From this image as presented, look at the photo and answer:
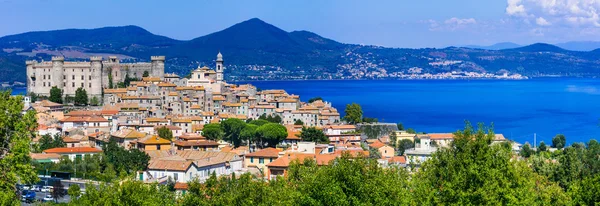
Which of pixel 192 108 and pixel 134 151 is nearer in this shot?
pixel 134 151

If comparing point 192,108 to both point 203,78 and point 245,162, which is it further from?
point 245,162

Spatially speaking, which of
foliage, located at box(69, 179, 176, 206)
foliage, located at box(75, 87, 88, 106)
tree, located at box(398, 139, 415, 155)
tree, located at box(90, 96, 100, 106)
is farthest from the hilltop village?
foliage, located at box(69, 179, 176, 206)

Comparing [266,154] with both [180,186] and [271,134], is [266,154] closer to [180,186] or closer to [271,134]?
[180,186]

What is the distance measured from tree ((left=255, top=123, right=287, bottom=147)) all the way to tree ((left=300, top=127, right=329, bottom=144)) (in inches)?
40.6

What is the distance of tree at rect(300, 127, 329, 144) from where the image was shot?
1563 inches

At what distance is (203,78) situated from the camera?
53.8 meters

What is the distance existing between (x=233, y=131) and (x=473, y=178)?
27376mm

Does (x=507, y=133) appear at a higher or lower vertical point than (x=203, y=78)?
lower

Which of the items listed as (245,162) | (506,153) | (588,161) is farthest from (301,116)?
(506,153)

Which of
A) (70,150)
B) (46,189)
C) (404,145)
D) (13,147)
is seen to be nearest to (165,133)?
(70,150)

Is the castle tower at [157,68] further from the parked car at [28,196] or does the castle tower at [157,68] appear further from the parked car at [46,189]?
the parked car at [28,196]

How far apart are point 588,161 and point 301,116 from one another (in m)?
22.9

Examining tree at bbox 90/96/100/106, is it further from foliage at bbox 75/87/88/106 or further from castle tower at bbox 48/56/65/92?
castle tower at bbox 48/56/65/92

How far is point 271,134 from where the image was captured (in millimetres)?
39500
